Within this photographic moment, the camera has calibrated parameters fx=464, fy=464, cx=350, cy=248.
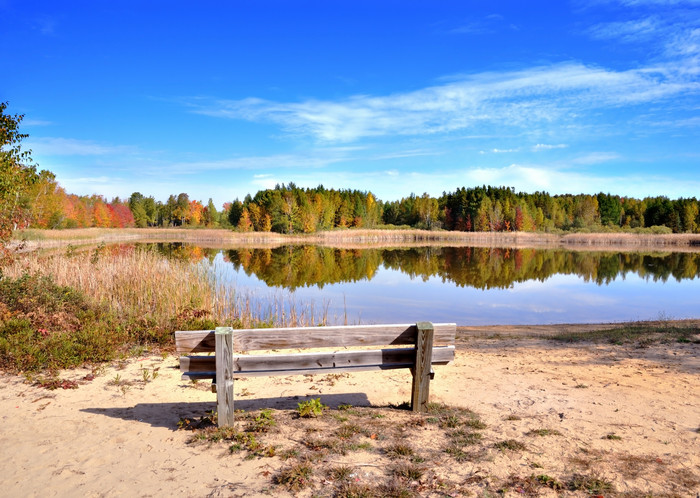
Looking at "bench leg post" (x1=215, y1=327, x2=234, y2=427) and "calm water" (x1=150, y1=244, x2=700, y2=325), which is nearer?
"bench leg post" (x1=215, y1=327, x2=234, y2=427)

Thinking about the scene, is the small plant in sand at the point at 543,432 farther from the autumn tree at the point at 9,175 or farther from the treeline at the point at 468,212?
the treeline at the point at 468,212

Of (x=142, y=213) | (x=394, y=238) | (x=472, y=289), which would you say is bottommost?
(x=472, y=289)

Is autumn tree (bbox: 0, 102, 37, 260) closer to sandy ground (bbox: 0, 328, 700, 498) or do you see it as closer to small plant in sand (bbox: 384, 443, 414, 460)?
sandy ground (bbox: 0, 328, 700, 498)

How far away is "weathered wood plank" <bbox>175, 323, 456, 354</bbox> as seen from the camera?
4.45 m

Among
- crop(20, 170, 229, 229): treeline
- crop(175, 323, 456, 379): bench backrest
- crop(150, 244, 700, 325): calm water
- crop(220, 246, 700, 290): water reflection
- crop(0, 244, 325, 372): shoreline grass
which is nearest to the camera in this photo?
crop(175, 323, 456, 379): bench backrest

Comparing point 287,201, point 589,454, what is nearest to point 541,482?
point 589,454

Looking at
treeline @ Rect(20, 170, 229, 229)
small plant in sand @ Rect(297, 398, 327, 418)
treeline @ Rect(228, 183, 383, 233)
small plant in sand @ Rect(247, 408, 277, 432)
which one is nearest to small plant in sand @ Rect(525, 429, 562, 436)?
small plant in sand @ Rect(297, 398, 327, 418)

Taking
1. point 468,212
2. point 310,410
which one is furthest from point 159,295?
point 468,212

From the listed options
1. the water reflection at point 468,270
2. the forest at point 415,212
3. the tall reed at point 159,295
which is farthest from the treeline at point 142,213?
the tall reed at point 159,295

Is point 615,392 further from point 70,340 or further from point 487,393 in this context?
point 70,340

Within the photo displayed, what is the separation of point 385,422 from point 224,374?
1726 millimetres

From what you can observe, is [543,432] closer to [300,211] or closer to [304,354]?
[304,354]

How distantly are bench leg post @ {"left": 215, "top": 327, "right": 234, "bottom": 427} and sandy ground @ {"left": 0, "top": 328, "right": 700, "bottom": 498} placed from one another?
0.37 metres

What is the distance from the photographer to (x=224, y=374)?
4.46 metres
